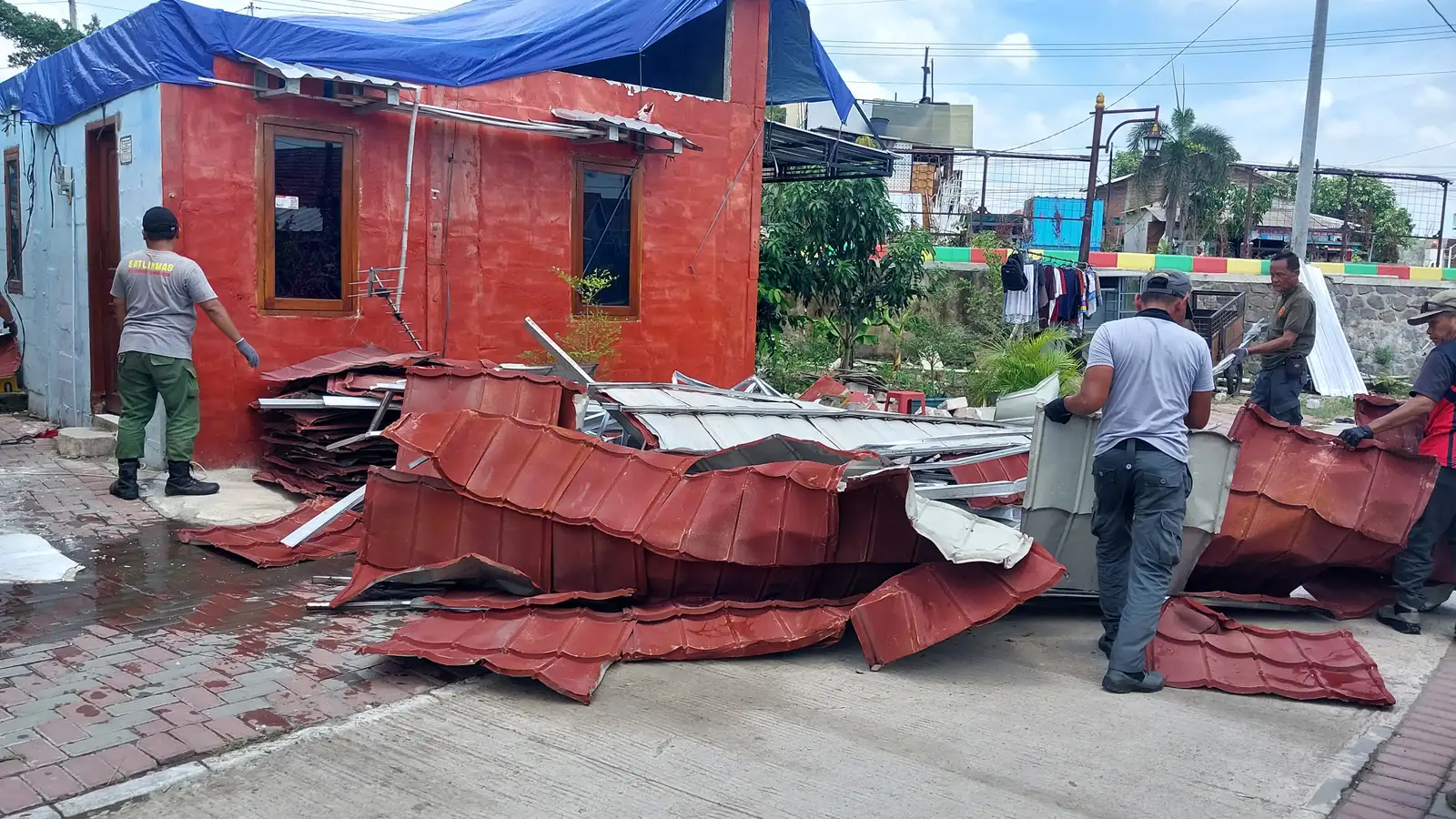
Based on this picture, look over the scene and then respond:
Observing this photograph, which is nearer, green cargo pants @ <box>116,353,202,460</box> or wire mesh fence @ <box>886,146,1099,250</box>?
green cargo pants @ <box>116,353,202,460</box>

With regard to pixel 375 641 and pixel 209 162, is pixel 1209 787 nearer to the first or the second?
pixel 375 641

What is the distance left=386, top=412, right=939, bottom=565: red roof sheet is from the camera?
504cm

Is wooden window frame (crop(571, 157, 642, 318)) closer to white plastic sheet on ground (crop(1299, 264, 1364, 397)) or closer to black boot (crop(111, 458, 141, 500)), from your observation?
black boot (crop(111, 458, 141, 500))

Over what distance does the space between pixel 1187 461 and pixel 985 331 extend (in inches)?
565

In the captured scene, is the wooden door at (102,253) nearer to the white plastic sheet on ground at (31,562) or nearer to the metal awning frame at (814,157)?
the white plastic sheet on ground at (31,562)

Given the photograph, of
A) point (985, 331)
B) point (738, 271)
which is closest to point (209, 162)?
point (738, 271)

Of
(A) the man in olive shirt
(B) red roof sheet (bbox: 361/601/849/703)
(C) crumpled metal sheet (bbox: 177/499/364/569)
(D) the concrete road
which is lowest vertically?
(D) the concrete road

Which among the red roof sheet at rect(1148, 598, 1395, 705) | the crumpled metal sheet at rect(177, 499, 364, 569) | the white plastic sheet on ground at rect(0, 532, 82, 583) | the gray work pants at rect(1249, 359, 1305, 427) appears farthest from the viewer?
the gray work pants at rect(1249, 359, 1305, 427)

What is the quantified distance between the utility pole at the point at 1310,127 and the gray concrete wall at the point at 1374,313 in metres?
8.39

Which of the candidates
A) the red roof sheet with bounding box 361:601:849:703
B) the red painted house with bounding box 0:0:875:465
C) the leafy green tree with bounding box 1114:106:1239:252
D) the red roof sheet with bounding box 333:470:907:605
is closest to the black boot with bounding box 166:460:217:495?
the red painted house with bounding box 0:0:875:465

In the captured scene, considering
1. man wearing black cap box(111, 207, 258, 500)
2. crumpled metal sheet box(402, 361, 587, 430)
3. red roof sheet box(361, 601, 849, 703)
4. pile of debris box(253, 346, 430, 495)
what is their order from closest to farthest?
red roof sheet box(361, 601, 849, 703), crumpled metal sheet box(402, 361, 587, 430), man wearing black cap box(111, 207, 258, 500), pile of debris box(253, 346, 430, 495)

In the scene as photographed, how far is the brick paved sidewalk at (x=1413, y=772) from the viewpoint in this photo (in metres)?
3.65

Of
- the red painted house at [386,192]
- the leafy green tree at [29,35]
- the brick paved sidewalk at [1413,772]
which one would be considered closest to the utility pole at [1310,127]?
the red painted house at [386,192]

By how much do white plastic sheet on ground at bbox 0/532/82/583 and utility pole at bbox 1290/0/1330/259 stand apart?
13882 mm
